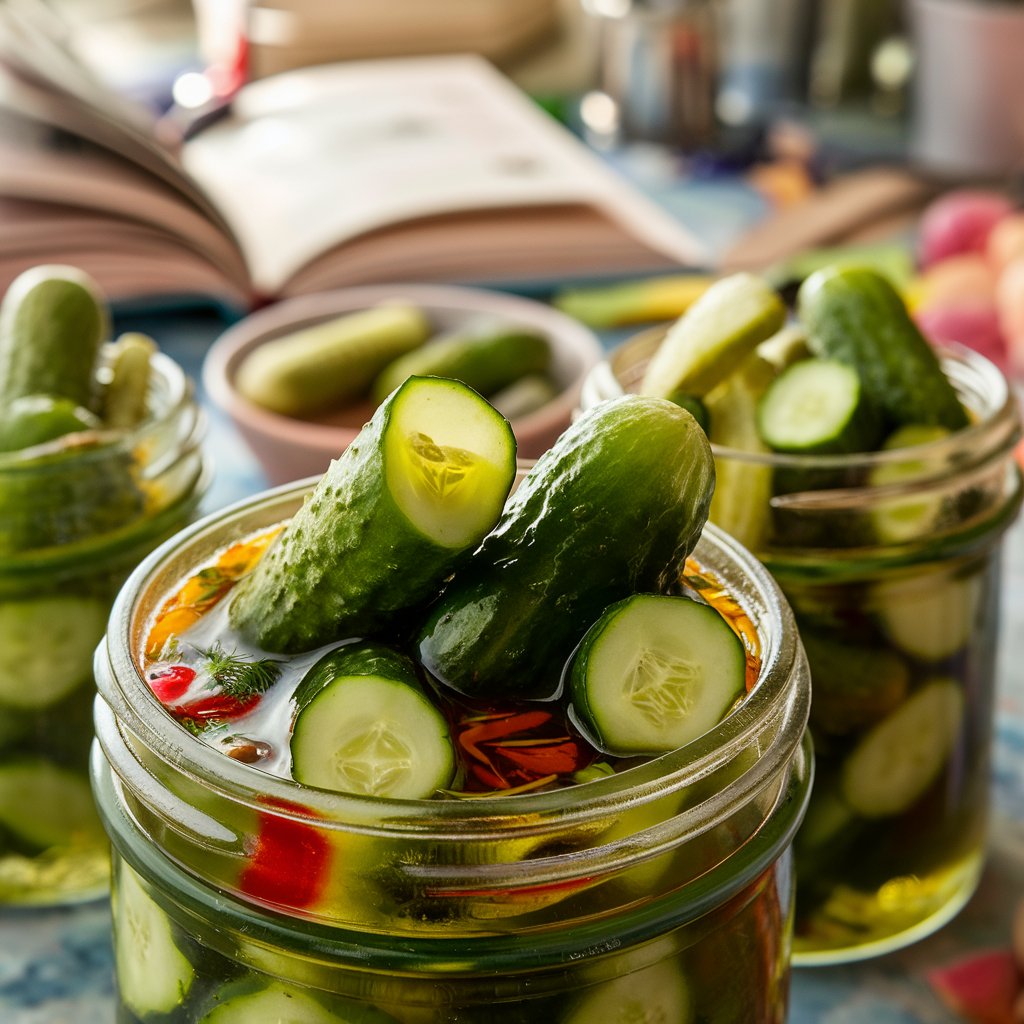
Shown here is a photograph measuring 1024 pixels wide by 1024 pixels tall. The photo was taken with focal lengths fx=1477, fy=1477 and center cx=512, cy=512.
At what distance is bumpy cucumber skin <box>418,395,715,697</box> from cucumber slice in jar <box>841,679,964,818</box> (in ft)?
0.87

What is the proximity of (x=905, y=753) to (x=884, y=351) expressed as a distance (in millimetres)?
217

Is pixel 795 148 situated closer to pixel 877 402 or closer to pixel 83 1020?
pixel 877 402

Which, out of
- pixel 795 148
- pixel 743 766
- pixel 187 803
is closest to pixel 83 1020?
pixel 187 803

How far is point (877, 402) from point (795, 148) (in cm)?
155

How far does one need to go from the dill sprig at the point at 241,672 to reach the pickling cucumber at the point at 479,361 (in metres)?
0.71

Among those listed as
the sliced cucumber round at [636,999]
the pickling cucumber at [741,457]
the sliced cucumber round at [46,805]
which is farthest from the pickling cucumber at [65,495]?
the sliced cucumber round at [636,999]

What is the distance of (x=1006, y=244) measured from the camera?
5.36 feet

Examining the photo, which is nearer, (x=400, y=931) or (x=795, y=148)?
(x=400, y=931)

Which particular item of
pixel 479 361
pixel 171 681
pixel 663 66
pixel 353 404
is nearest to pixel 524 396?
pixel 479 361

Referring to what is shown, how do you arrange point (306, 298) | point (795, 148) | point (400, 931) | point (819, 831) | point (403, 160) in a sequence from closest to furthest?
point (400, 931) → point (819, 831) → point (306, 298) → point (403, 160) → point (795, 148)

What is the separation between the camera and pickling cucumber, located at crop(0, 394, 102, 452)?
831 mm

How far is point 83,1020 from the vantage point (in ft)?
2.68

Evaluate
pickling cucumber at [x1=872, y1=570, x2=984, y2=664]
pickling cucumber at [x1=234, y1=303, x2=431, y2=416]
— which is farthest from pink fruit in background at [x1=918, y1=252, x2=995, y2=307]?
pickling cucumber at [x1=872, y1=570, x2=984, y2=664]

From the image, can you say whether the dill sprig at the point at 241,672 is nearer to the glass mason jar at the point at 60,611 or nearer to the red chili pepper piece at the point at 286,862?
the red chili pepper piece at the point at 286,862
